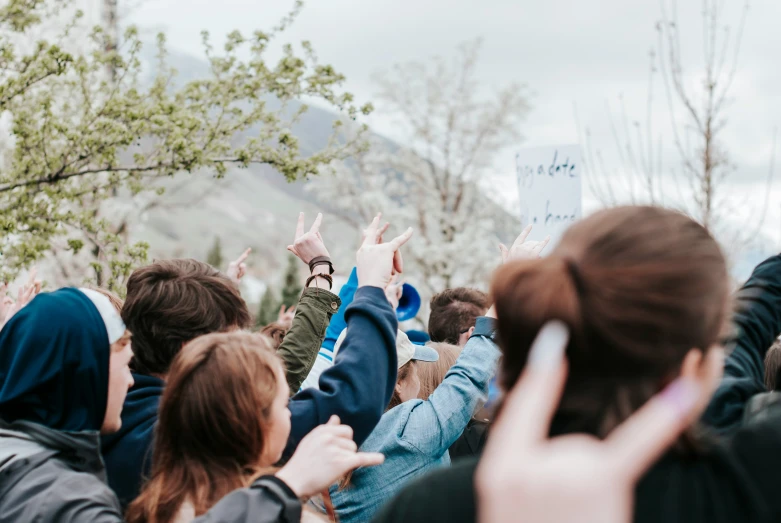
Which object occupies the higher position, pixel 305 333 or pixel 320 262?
pixel 320 262

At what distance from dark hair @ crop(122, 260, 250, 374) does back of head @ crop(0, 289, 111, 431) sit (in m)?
0.45

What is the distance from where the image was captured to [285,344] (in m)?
2.79

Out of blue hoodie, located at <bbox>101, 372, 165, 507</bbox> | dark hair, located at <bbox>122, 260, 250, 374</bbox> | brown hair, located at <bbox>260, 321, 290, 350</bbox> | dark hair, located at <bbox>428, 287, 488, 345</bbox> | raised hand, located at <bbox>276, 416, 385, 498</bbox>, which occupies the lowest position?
brown hair, located at <bbox>260, 321, 290, 350</bbox>

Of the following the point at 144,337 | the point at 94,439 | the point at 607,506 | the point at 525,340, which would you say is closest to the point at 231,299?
the point at 144,337

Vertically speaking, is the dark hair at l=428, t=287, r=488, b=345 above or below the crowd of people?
below

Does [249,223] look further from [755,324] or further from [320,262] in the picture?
[755,324]

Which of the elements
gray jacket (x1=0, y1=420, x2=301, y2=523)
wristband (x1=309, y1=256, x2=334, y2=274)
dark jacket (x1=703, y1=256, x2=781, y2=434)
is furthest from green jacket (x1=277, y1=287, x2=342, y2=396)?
dark jacket (x1=703, y1=256, x2=781, y2=434)

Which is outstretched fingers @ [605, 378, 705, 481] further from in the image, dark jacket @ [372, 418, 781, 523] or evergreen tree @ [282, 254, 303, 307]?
evergreen tree @ [282, 254, 303, 307]

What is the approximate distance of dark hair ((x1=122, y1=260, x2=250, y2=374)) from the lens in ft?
8.00

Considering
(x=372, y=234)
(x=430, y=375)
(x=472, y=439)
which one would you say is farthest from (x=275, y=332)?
(x=372, y=234)

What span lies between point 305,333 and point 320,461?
108cm

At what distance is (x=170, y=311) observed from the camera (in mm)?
2457

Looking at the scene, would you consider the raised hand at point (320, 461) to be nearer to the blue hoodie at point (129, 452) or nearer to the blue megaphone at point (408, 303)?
the blue hoodie at point (129, 452)

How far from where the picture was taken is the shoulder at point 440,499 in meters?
1.17
